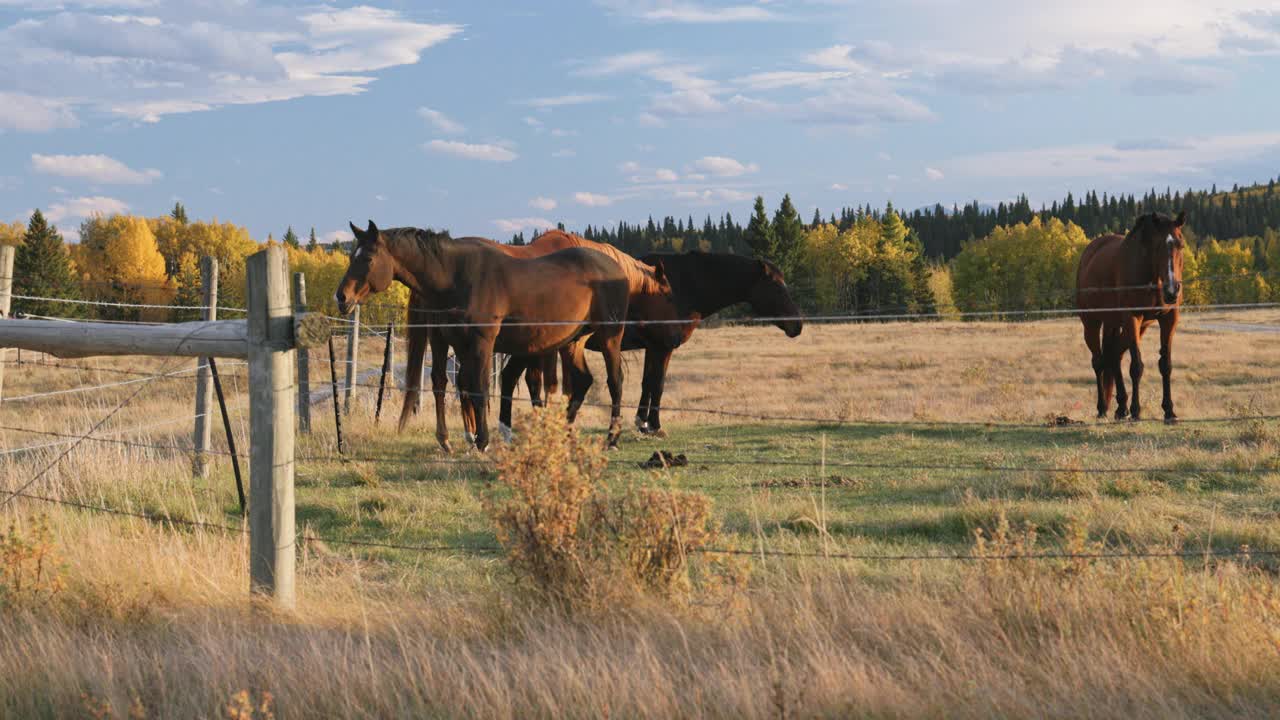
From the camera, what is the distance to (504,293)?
32.7ft

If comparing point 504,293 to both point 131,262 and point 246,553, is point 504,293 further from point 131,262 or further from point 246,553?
point 131,262

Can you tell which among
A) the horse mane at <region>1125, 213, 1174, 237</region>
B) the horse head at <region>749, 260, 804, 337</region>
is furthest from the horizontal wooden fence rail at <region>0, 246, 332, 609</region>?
the horse mane at <region>1125, 213, 1174, 237</region>

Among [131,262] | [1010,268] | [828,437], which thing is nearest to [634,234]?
[1010,268]

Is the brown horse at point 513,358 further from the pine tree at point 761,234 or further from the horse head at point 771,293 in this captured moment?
the pine tree at point 761,234

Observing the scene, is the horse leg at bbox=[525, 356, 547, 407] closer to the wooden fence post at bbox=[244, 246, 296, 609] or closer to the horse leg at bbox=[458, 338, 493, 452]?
the horse leg at bbox=[458, 338, 493, 452]

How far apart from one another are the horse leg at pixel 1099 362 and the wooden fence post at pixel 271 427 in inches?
427

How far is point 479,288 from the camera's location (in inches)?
385

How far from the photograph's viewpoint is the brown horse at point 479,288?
9297 millimetres

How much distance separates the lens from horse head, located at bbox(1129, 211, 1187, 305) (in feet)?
Result: 37.9

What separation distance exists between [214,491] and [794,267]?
2965 inches

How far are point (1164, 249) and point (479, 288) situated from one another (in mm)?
7878

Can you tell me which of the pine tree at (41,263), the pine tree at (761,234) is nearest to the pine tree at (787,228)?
the pine tree at (761,234)

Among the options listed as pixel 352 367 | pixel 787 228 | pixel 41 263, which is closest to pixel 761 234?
pixel 787 228

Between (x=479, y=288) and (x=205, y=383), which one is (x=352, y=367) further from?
(x=479, y=288)
